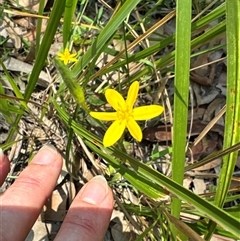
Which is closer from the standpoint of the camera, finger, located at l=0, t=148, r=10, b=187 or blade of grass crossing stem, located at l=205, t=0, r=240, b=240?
blade of grass crossing stem, located at l=205, t=0, r=240, b=240

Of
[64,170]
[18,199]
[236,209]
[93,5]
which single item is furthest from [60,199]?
[93,5]

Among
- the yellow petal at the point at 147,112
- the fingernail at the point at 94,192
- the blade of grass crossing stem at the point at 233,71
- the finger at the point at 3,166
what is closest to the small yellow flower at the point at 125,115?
the yellow petal at the point at 147,112

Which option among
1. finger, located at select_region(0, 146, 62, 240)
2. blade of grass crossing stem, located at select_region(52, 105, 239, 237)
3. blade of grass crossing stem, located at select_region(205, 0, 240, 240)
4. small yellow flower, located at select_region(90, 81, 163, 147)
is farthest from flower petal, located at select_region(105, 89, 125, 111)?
finger, located at select_region(0, 146, 62, 240)

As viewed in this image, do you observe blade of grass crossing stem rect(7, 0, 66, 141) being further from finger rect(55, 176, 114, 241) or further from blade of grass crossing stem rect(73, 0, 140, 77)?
finger rect(55, 176, 114, 241)

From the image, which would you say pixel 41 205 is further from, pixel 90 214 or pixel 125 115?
pixel 125 115

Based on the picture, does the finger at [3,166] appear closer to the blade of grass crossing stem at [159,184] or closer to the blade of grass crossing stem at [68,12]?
the blade of grass crossing stem at [159,184]

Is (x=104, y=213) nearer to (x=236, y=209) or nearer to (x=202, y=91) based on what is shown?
(x=236, y=209)
